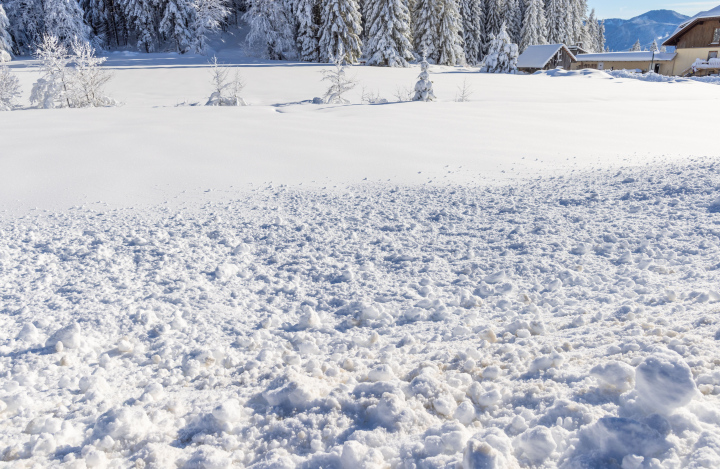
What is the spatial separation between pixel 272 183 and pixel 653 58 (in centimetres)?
4924

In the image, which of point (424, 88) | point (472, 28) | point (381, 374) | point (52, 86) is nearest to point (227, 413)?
point (381, 374)

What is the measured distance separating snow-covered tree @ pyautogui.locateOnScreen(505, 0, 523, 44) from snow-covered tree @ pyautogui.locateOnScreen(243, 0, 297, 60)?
30.2 metres

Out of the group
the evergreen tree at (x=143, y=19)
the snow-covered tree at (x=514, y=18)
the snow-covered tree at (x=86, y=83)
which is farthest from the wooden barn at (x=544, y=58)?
the snow-covered tree at (x=86, y=83)

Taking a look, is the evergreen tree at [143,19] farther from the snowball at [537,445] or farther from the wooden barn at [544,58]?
the snowball at [537,445]

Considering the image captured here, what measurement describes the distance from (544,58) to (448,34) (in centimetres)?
1045

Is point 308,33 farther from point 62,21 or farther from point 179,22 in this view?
point 62,21

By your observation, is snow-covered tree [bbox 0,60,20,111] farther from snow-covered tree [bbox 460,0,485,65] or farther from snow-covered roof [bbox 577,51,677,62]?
snow-covered roof [bbox 577,51,677,62]

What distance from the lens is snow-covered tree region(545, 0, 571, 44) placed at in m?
57.2

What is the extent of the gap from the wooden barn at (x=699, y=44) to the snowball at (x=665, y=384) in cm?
4644

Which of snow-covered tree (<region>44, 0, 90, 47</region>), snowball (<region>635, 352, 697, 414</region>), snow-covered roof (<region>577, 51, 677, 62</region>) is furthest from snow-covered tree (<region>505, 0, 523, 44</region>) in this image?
snowball (<region>635, 352, 697, 414</region>)

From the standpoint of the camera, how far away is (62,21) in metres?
34.7

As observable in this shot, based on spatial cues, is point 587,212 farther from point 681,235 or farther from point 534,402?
point 534,402

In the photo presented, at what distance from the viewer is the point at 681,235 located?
395cm

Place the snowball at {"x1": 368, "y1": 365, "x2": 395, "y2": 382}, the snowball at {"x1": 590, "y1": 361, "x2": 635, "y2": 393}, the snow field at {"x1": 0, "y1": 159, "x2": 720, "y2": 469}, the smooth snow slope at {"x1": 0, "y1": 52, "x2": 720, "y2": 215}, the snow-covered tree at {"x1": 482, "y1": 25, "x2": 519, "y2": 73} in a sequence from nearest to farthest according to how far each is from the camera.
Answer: the snow field at {"x1": 0, "y1": 159, "x2": 720, "y2": 469}, the snowball at {"x1": 590, "y1": 361, "x2": 635, "y2": 393}, the snowball at {"x1": 368, "y1": 365, "x2": 395, "y2": 382}, the smooth snow slope at {"x1": 0, "y1": 52, "x2": 720, "y2": 215}, the snow-covered tree at {"x1": 482, "y1": 25, "x2": 519, "y2": 73}
